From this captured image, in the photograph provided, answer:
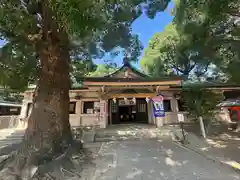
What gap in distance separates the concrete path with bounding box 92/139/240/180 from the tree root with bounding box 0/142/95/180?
68 cm

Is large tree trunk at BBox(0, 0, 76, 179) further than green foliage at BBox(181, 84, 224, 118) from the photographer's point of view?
No

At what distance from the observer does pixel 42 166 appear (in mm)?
4535

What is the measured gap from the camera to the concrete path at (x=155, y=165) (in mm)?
4288

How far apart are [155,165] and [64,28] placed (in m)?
4.80

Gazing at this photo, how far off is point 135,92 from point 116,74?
2.16 meters

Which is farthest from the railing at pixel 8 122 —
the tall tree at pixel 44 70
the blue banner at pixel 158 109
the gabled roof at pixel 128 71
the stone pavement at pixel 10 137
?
the blue banner at pixel 158 109

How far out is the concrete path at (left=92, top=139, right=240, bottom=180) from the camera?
4.29 meters

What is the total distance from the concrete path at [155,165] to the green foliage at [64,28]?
→ 13.0 ft

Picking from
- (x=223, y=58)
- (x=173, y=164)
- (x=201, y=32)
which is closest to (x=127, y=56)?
(x=201, y=32)

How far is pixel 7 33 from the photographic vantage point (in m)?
6.12

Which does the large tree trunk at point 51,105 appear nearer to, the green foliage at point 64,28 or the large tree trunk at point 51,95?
the large tree trunk at point 51,95

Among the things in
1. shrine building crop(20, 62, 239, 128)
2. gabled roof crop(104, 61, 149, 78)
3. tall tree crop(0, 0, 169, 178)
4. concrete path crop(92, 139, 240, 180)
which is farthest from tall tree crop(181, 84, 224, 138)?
tall tree crop(0, 0, 169, 178)

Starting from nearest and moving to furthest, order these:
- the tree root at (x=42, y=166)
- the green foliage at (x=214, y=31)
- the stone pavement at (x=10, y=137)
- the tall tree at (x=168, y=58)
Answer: the tree root at (x=42, y=166)
the green foliage at (x=214, y=31)
the stone pavement at (x=10, y=137)
the tall tree at (x=168, y=58)

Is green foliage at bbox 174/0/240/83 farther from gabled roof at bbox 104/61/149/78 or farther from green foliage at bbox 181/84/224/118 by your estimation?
gabled roof at bbox 104/61/149/78
